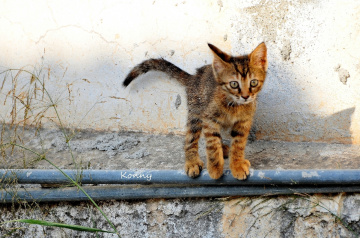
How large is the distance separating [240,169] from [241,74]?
0.52 metres

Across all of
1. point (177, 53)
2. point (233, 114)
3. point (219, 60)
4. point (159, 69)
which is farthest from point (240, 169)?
point (177, 53)

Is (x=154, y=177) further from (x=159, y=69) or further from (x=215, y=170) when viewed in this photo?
(x=159, y=69)

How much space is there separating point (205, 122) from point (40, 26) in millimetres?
1519

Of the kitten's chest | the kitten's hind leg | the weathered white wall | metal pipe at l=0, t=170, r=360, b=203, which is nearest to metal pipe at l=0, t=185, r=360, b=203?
metal pipe at l=0, t=170, r=360, b=203

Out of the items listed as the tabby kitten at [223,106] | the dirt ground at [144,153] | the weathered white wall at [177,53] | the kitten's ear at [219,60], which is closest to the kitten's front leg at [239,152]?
the tabby kitten at [223,106]

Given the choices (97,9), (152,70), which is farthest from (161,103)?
(97,9)

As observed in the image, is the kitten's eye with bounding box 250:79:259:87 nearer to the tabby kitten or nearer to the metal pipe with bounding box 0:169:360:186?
the tabby kitten

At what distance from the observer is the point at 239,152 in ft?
7.18

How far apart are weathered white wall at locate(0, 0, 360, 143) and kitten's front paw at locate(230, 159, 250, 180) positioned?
67cm

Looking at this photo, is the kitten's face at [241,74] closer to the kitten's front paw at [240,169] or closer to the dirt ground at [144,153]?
the kitten's front paw at [240,169]

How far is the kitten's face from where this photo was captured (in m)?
2.10

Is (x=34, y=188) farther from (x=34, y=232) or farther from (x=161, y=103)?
(x=161, y=103)

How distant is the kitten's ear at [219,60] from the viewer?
6.86 ft

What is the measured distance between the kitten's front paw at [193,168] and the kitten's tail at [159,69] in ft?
2.13
